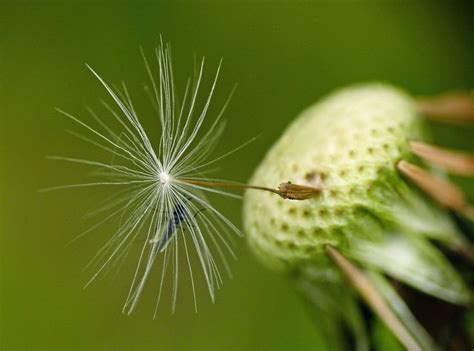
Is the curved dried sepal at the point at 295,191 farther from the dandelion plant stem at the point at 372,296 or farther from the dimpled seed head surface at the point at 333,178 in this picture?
the dandelion plant stem at the point at 372,296

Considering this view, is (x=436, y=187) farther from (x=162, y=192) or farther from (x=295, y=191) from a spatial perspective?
(x=162, y=192)

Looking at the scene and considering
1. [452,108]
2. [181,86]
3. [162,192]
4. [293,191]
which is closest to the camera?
[293,191]

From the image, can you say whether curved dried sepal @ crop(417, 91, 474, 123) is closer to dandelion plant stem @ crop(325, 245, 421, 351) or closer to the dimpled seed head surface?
the dimpled seed head surface

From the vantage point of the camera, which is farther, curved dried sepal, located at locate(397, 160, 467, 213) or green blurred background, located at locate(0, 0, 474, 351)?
green blurred background, located at locate(0, 0, 474, 351)

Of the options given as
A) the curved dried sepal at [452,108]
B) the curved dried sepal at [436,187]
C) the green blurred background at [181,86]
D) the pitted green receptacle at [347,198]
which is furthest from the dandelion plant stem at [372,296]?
the green blurred background at [181,86]

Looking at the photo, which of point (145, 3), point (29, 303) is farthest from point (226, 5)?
point (29, 303)

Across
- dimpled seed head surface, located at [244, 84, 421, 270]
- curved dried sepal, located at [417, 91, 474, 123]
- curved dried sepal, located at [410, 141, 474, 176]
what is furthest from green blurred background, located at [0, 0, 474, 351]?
curved dried sepal, located at [410, 141, 474, 176]

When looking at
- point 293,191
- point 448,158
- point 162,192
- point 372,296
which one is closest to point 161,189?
point 162,192
